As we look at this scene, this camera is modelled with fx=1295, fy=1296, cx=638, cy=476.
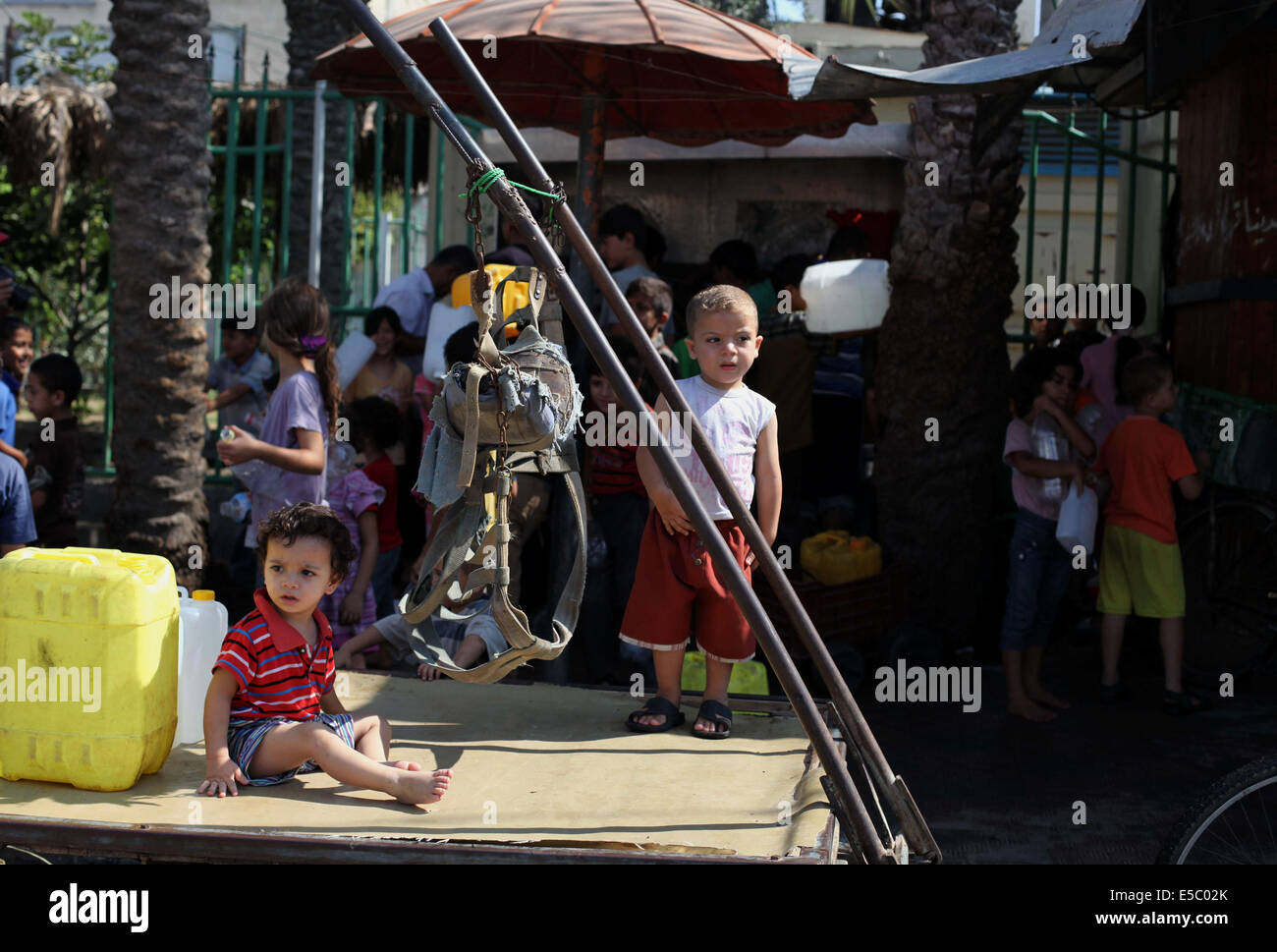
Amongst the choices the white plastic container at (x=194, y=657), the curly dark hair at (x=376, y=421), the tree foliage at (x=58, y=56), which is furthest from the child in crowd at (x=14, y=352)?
the tree foliage at (x=58, y=56)

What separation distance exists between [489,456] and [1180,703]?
3875mm

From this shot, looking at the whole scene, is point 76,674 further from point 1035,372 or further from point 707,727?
point 1035,372

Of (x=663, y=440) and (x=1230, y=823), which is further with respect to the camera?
(x=1230, y=823)

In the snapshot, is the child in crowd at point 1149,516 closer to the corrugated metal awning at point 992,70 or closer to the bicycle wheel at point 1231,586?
the bicycle wheel at point 1231,586

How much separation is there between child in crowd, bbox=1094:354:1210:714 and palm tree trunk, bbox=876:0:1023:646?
102 centimetres

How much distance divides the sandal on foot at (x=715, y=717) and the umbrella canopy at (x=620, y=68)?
237cm

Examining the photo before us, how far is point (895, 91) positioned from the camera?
5.14 metres

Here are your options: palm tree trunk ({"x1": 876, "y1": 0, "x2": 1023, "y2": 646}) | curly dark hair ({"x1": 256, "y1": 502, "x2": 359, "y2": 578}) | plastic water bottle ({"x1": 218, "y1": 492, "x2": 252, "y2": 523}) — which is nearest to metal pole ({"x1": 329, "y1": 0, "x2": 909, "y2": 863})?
curly dark hair ({"x1": 256, "y1": 502, "x2": 359, "y2": 578})

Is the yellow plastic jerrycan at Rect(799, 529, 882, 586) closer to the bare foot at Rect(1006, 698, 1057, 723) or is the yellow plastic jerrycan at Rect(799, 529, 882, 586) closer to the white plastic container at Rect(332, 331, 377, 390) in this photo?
the bare foot at Rect(1006, 698, 1057, 723)

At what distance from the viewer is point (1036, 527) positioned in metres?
5.86

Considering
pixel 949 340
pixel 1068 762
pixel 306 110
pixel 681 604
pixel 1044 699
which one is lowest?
pixel 1068 762

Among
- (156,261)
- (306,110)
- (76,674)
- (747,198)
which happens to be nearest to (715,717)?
(76,674)

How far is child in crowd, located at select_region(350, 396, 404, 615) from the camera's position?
5.65 meters

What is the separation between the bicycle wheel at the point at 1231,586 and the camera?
6.02m
